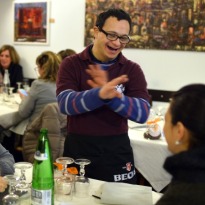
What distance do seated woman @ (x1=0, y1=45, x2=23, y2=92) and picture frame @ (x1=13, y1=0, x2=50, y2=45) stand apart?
0.22 metres

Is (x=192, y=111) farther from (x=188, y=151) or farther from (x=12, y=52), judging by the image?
(x=12, y=52)

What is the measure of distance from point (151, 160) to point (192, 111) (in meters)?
1.74

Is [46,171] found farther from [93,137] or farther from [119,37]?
[119,37]

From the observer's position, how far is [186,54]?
409cm

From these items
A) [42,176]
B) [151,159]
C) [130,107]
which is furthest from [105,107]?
[151,159]

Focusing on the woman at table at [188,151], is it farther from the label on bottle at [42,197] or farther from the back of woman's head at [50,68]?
the back of woman's head at [50,68]

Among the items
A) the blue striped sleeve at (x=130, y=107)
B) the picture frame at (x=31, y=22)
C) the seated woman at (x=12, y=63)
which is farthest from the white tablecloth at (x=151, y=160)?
the seated woman at (x=12, y=63)

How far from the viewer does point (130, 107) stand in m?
1.54

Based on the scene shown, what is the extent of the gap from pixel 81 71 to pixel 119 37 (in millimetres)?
256

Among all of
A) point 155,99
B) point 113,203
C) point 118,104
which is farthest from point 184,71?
point 113,203

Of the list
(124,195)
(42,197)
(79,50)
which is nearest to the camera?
(42,197)

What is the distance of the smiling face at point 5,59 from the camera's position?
516cm

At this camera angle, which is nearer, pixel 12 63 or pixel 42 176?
pixel 42 176

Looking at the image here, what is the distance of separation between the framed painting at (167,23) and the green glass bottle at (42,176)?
3190mm
